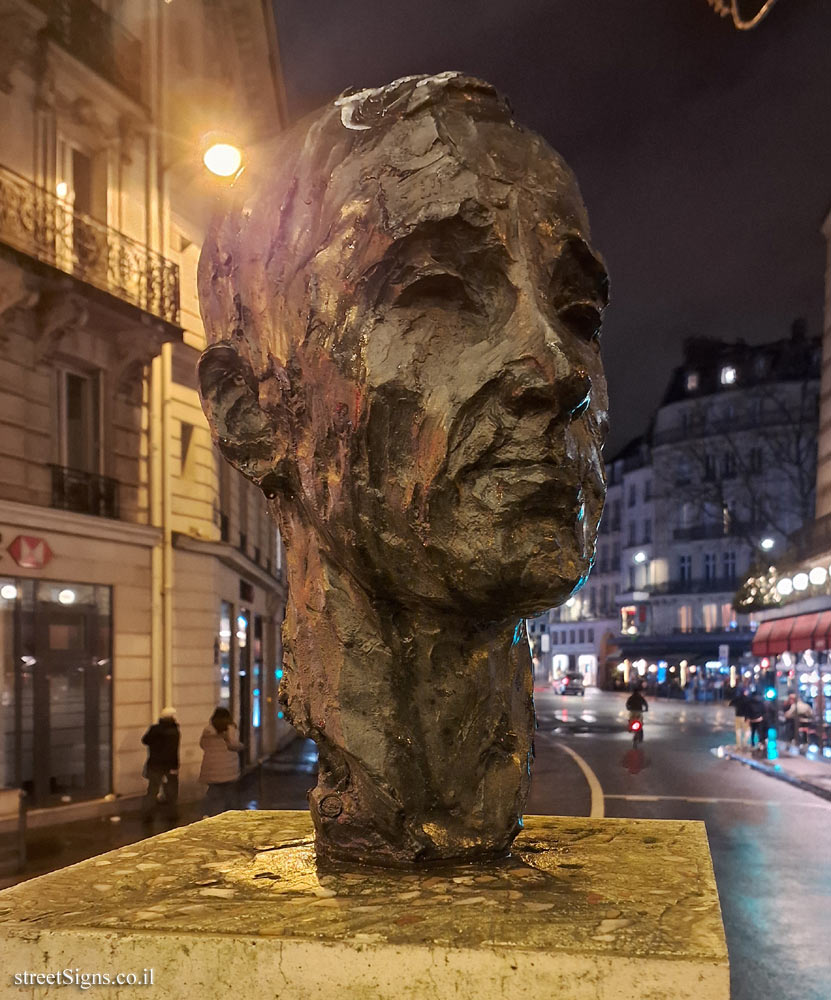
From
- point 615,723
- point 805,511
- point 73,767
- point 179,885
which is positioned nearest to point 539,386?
point 179,885

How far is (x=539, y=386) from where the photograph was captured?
2.59 metres

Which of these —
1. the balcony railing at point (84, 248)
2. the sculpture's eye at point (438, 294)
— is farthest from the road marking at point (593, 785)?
the balcony railing at point (84, 248)

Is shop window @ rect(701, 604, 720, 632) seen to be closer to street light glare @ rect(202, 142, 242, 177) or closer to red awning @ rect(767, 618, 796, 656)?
red awning @ rect(767, 618, 796, 656)

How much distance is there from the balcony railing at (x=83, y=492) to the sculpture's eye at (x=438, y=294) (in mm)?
10650

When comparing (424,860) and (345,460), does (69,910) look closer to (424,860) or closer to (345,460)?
(424,860)

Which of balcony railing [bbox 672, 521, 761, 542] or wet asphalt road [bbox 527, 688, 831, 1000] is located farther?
balcony railing [bbox 672, 521, 761, 542]

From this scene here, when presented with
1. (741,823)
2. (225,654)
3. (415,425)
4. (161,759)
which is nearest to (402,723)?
(415,425)

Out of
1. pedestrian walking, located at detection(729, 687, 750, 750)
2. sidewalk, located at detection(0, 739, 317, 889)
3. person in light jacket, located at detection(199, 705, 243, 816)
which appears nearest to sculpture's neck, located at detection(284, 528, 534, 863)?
sidewalk, located at detection(0, 739, 317, 889)

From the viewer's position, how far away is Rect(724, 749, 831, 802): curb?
14310 millimetres

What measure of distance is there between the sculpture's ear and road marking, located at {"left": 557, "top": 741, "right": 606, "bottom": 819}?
666 centimetres

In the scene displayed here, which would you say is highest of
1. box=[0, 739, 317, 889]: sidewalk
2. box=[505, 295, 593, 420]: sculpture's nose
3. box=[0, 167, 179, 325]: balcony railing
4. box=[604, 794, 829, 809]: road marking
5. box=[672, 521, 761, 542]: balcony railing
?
box=[0, 167, 179, 325]: balcony railing

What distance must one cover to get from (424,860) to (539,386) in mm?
1509

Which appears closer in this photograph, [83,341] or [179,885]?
[179,885]

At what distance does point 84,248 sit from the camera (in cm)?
1302
